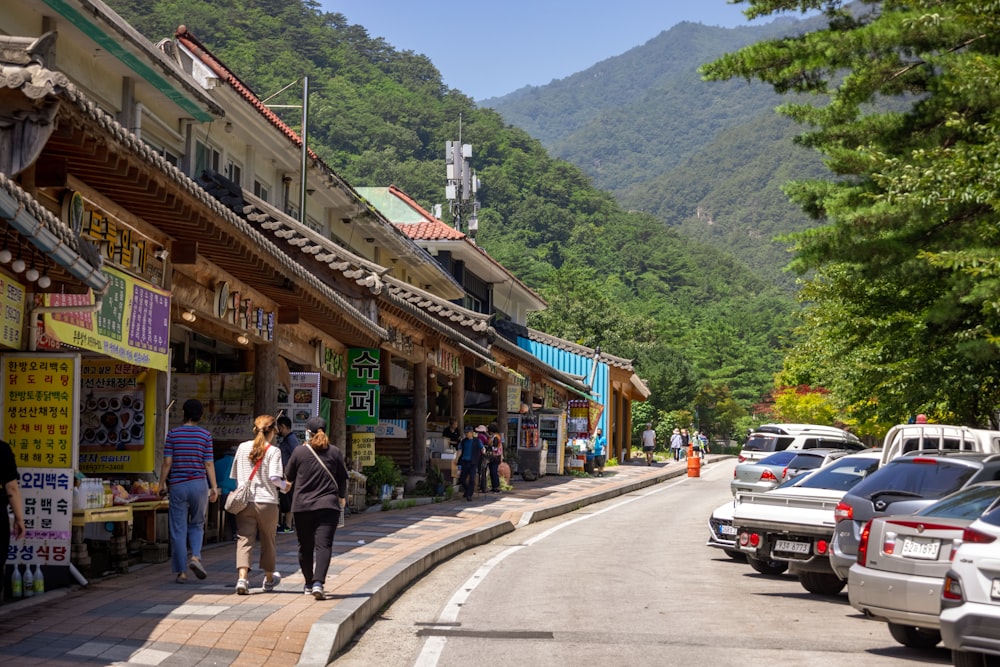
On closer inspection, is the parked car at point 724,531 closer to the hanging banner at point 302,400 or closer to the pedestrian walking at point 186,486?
the hanging banner at point 302,400

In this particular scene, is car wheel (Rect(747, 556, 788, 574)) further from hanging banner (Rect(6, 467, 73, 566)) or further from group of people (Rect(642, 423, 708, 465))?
group of people (Rect(642, 423, 708, 465))

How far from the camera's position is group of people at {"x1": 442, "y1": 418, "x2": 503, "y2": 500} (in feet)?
91.1

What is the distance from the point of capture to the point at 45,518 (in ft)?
37.8

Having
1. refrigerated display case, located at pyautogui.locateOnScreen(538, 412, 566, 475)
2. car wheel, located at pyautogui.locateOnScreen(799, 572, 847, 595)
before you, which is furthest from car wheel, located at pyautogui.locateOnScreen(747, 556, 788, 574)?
refrigerated display case, located at pyautogui.locateOnScreen(538, 412, 566, 475)

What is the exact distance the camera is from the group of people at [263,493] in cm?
1179

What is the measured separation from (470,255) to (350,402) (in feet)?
56.6

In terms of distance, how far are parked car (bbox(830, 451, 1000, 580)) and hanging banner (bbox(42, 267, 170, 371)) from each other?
301 inches

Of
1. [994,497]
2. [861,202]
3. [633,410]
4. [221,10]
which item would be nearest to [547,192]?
[221,10]

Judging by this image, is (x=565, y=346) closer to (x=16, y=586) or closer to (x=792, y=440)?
(x=792, y=440)

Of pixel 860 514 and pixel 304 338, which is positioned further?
pixel 304 338

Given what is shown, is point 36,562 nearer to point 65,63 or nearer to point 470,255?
point 65,63

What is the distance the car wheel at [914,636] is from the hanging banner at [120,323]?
7809 millimetres

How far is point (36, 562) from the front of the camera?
1149 centimetres

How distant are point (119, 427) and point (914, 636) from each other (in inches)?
360
